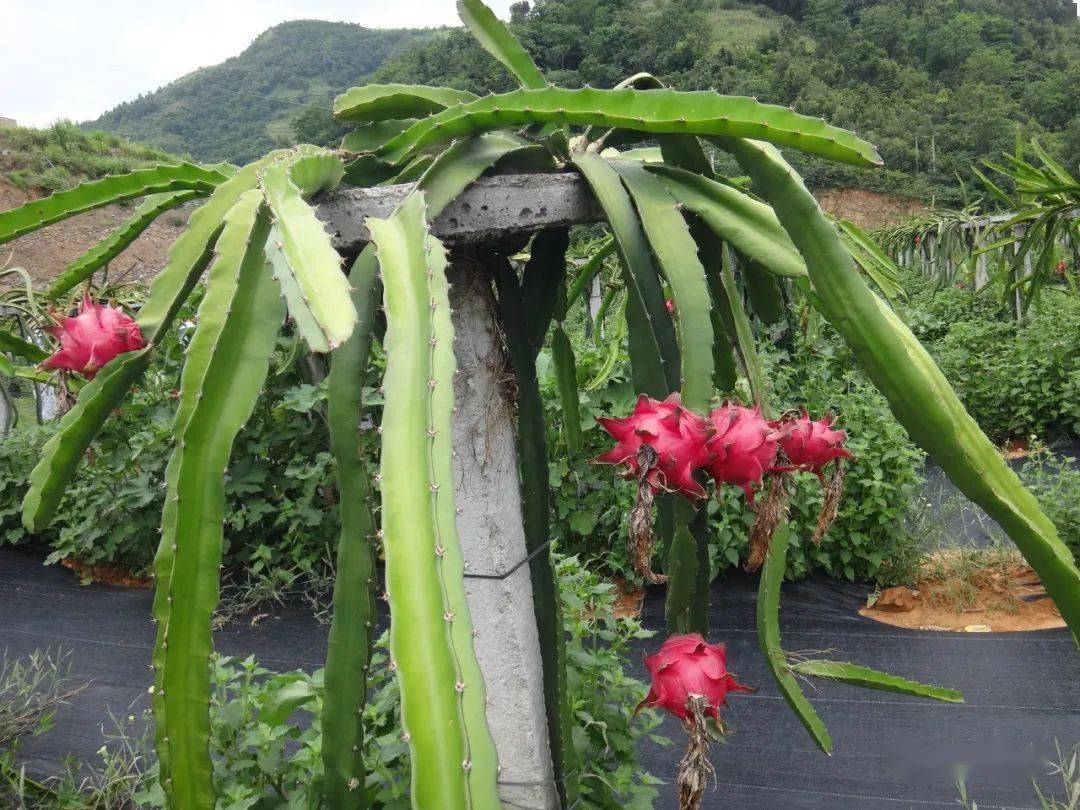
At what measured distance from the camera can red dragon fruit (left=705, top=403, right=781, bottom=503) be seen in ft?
2.48

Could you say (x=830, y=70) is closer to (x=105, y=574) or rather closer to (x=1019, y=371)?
(x=1019, y=371)

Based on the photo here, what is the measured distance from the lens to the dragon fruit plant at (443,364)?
0.62 metres

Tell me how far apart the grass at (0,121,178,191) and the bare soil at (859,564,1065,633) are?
18878 mm

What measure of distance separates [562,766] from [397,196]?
0.81 metres

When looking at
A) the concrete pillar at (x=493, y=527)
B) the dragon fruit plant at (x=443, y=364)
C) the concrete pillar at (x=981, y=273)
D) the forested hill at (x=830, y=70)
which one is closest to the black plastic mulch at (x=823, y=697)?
the concrete pillar at (x=493, y=527)

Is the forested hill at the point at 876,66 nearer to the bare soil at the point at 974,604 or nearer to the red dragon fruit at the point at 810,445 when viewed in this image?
the bare soil at the point at 974,604

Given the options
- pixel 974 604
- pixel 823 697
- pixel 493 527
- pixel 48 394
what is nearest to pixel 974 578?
pixel 974 604

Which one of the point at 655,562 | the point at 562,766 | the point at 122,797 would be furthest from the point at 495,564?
the point at 655,562

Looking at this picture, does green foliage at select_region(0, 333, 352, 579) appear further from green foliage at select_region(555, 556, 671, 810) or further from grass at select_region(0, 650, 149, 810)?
green foliage at select_region(555, 556, 671, 810)

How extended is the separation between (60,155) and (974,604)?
22580mm

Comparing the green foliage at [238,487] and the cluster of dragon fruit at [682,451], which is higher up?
the cluster of dragon fruit at [682,451]

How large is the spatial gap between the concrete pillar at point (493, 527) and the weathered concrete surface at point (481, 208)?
14cm

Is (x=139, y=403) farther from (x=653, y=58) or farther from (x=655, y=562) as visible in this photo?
(x=653, y=58)

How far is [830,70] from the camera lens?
28.0 m
